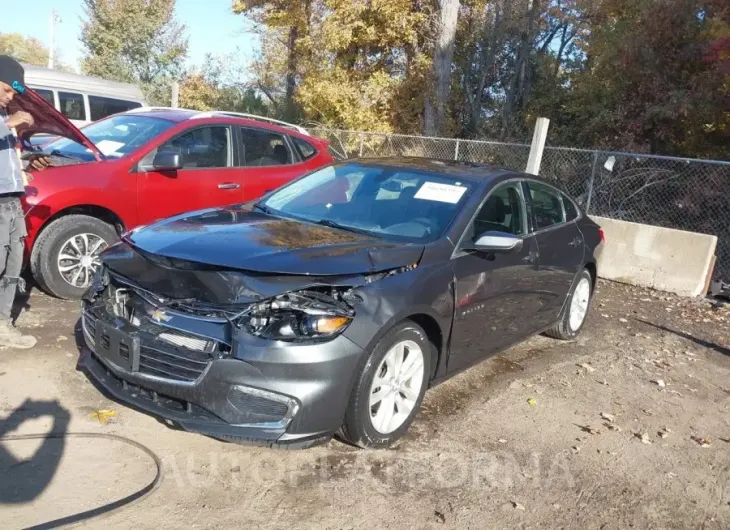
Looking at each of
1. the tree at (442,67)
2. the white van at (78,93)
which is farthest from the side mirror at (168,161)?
the tree at (442,67)

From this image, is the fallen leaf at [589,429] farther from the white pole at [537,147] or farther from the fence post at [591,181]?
the fence post at [591,181]

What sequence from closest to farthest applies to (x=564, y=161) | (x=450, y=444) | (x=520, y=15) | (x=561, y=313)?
(x=450, y=444) < (x=561, y=313) < (x=564, y=161) < (x=520, y=15)

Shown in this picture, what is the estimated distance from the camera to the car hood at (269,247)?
354cm

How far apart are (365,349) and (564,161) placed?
9.54 m

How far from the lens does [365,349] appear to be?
11.4 ft

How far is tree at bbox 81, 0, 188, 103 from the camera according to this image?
93.2ft

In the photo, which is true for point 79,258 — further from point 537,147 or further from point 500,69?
point 500,69

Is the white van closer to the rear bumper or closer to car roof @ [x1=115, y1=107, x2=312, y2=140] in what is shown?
car roof @ [x1=115, y1=107, x2=312, y2=140]

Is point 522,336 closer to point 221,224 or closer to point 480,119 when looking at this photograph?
point 221,224

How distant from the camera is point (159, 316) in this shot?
3461mm

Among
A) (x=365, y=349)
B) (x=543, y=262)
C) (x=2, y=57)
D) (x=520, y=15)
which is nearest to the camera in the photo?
(x=365, y=349)

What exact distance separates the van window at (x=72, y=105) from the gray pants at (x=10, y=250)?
10.4 meters

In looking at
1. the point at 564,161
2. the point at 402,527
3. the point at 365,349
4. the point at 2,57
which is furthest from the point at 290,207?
the point at 564,161

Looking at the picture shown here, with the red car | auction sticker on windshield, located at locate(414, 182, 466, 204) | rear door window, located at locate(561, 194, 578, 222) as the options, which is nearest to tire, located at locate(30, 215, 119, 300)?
the red car
